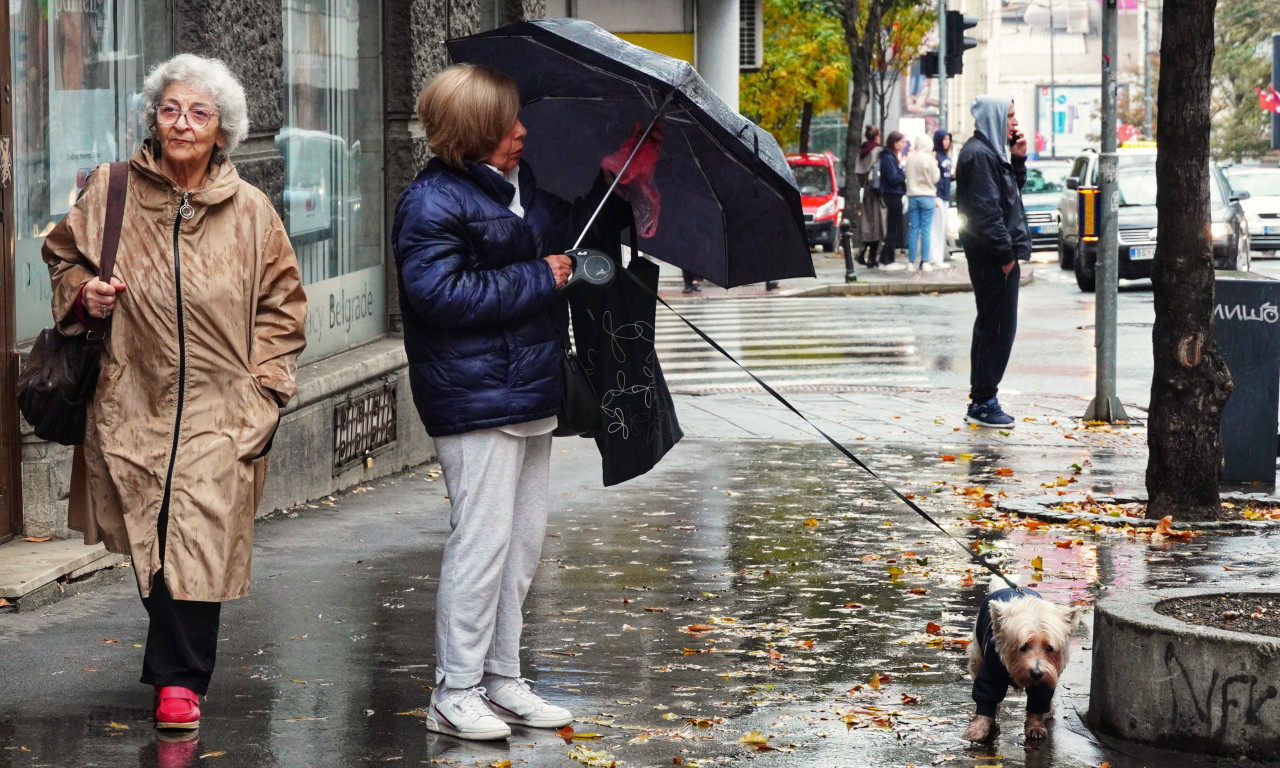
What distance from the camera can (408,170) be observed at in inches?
408

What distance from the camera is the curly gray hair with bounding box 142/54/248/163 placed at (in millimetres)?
4969

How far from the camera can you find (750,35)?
3216 centimetres

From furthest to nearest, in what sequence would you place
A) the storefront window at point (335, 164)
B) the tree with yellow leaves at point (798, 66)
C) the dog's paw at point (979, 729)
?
1. the tree with yellow leaves at point (798, 66)
2. the storefront window at point (335, 164)
3. the dog's paw at point (979, 729)

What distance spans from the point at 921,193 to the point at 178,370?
21577 mm

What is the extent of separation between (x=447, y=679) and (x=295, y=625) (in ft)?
5.00

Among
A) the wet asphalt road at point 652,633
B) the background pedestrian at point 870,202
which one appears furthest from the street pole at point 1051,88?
the wet asphalt road at point 652,633

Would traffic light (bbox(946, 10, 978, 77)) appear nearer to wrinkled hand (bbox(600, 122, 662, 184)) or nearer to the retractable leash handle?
wrinkled hand (bbox(600, 122, 662, 184))

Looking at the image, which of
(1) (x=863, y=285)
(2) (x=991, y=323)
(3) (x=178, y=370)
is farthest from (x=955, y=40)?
(3) (x=178, y=370)

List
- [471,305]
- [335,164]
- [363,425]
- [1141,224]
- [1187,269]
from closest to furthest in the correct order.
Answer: [471,305], [1187,269], [363,425], [335,164], [1141,224]

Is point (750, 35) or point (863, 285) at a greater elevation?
point (750, 35)

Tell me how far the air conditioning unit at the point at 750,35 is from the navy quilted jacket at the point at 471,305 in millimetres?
27459

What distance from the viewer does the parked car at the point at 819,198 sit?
3225 centimetres

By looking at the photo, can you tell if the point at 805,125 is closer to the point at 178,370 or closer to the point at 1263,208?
the point at 1263,208

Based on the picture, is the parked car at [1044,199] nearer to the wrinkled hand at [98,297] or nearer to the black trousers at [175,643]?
the black trousers at [175,643]
